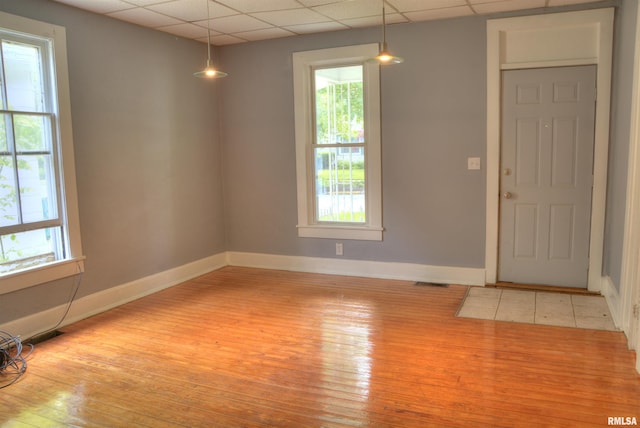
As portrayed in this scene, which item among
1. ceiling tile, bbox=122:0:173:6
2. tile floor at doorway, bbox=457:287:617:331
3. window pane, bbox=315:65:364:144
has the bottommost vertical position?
tile floor at doorway, bbox=457:287:617:331

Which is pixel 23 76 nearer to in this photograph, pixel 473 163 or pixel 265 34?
pixel 265 34

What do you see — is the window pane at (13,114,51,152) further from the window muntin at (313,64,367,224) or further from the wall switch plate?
the wall switch plate

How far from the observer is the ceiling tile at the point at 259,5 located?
159 inches

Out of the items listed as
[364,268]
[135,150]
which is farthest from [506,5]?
[135,150]

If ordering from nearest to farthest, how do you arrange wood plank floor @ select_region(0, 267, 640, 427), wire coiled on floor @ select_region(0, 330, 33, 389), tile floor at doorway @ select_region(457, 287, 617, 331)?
1. wood plank floor @ select_region(0, 267, 640, 427)
2. wire coiled on floor @ select_region(0, 330, 33, 389)
3. tile floor at doorway @ select_region(457, 287, 617, 331)

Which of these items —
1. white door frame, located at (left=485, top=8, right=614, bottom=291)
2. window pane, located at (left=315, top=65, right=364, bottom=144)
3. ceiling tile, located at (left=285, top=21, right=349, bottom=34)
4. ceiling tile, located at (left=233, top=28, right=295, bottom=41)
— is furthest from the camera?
window pane, located at (left=315, top=65, right=364, bottom=144)

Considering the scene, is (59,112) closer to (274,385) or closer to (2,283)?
(2,283)

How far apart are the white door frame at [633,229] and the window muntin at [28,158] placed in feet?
13.8

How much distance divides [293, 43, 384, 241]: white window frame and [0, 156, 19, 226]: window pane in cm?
274

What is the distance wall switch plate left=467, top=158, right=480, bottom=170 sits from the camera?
4.79 m

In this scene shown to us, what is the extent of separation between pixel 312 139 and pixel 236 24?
1423 mm

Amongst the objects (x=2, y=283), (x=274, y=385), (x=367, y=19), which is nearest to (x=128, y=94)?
(x=2, y=283)

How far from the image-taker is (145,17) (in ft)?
14.5

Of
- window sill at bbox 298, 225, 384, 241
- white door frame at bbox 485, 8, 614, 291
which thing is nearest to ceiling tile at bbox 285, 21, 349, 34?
white door frame at bbox 485, 8, 614, 291
